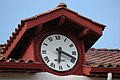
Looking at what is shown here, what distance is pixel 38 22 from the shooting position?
1105cm

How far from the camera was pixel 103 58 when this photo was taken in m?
12.8

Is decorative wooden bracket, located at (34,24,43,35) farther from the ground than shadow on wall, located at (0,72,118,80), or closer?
farther from the ground

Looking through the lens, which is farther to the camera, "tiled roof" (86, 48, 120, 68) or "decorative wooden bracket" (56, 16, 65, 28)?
"tiled roof" (86, 48, 120, 68)

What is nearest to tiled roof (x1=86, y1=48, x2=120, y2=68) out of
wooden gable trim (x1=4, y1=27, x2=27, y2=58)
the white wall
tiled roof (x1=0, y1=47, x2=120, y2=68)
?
tiled roof (x1=0, y1=47, x2=120, y2=68)

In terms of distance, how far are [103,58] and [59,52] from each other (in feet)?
6.43

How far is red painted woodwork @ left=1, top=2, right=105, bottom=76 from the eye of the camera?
36.2 feet

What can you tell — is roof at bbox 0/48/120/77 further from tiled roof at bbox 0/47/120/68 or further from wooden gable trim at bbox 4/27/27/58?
wooden gable trim at bbox 4/27/27/58

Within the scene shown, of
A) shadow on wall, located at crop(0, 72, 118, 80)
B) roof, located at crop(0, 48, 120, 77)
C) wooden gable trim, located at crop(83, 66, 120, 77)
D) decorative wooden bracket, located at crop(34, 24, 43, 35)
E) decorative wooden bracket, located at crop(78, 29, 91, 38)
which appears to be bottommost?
shadow on wall, located at crop(0, 72, 118, 80)

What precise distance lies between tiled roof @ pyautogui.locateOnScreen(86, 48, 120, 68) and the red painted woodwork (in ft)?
1.82

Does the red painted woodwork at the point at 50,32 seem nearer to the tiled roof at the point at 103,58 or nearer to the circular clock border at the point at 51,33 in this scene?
the circular clock border at the point at 51,33

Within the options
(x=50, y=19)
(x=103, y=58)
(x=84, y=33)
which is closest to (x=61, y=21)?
A: (x=50, y=19)

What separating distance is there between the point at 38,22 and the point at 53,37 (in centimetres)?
58

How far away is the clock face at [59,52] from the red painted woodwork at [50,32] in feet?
0.31

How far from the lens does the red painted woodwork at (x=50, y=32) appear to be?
1104 cm
